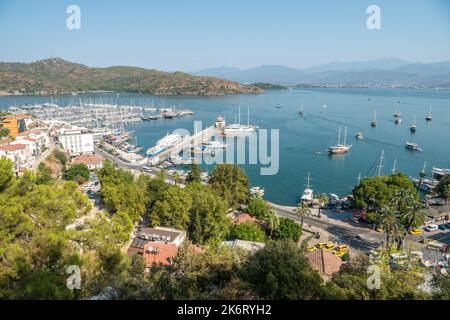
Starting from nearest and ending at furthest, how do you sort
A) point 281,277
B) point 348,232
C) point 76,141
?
point 281,277, point 348,232, point 76,141

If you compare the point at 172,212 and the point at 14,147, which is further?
the point at 14,147

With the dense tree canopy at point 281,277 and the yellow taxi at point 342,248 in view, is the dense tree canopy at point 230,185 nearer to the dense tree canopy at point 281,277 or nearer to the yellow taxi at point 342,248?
the yellow taxi at point 342,248

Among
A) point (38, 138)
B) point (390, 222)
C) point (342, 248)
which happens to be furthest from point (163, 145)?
point (390, 222)

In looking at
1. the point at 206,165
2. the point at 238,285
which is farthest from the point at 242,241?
the point at 206,165

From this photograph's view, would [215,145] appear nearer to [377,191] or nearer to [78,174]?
[78,174]

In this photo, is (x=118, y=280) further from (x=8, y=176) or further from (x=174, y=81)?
(x=174, y=81)

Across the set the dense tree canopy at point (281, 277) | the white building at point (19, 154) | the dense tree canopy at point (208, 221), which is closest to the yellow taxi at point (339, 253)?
the dense tree canopy at point (208, 221)
